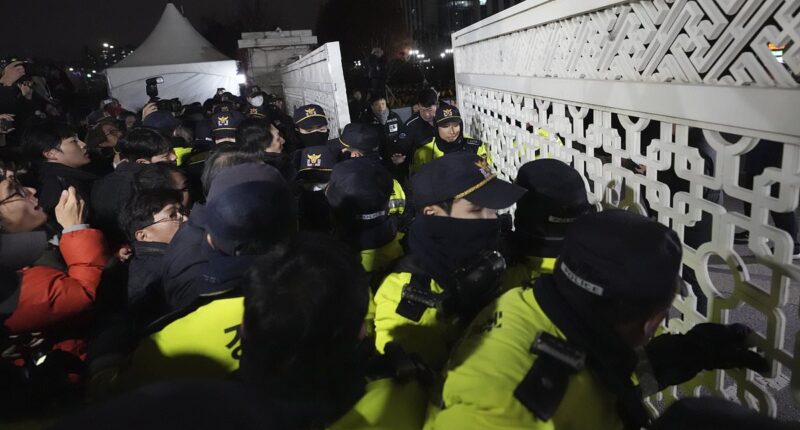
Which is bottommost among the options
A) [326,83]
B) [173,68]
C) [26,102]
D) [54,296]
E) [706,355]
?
[706,355]

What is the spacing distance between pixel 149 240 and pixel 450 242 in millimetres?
1594

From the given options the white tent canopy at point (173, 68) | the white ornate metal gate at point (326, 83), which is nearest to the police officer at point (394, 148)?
the white ornate metal gate at point (326, 83)

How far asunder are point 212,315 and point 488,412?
971 millimetres

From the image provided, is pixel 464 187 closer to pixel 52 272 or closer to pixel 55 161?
pixel 52 272

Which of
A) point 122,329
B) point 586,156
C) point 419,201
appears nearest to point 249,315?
point 419,201

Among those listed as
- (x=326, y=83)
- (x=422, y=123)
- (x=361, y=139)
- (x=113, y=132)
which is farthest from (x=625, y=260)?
(x=326, y=83)

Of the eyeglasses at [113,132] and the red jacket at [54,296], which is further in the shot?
the eyeglasses at [113,132]

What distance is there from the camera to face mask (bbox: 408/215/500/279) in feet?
6.22

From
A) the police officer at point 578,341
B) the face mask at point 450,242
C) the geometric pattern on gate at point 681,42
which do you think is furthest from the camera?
the face mask at point 450,242

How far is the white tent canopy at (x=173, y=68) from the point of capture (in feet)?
56.6

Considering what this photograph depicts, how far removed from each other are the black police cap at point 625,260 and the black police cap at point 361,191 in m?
1.35

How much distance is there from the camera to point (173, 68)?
17.8 metres

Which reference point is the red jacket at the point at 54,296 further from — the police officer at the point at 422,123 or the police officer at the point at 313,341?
the police officer at the point at 422,123

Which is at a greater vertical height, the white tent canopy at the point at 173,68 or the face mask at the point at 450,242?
the white tent canopy at the point at 173,68
